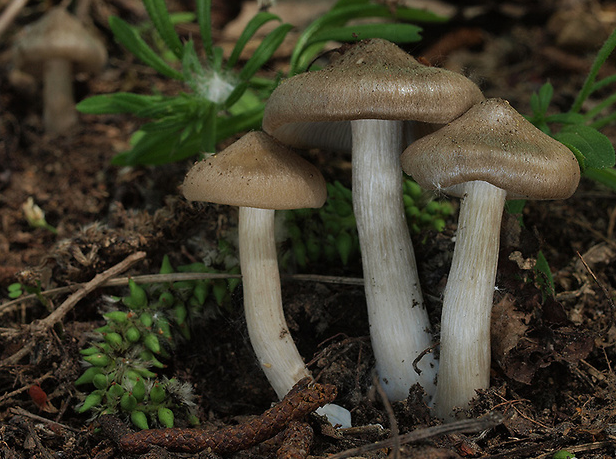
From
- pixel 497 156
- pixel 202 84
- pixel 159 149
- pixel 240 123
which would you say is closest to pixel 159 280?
pixel 159 149

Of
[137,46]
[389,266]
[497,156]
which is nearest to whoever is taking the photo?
[497,156]

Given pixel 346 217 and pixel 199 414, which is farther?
pixel 346 217

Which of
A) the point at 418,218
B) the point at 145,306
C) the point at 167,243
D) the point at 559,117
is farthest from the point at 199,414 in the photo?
the point at 559,117

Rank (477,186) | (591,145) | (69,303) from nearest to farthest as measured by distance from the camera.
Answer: (477,186) < (591,145) < (69,303)

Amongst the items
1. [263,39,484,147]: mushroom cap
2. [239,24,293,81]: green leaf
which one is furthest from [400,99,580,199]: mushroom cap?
[239,24,293,81]: green leaf

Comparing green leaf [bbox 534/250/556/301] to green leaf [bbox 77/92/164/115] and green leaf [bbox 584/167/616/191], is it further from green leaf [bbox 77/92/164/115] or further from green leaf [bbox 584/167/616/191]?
green leaf [bbox 77/92/164/115]

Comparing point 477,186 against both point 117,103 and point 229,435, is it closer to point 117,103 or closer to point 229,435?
point 229,435

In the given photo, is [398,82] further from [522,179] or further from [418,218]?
[418,218]
